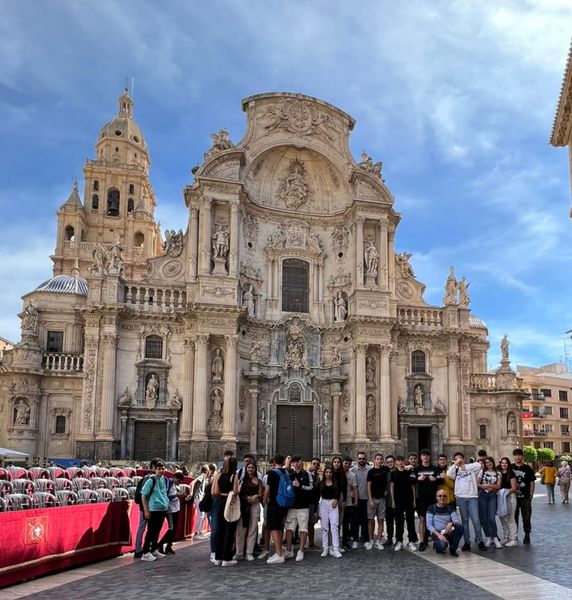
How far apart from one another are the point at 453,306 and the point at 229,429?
15.5 m

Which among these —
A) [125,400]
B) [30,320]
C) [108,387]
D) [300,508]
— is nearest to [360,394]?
[125,400]

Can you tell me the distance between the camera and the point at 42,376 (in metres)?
33.5

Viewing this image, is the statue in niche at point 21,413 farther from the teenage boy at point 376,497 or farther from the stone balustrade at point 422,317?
the teenage boy at point 376,497

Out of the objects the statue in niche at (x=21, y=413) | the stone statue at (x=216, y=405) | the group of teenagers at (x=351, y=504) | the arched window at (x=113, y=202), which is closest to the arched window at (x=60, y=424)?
the statue in niche at (x=21, y=413)

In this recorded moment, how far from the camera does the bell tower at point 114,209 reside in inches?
2104

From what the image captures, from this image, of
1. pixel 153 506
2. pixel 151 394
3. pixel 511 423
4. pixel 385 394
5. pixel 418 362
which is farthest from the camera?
pixel 511 423

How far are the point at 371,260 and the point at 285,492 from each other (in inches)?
1018

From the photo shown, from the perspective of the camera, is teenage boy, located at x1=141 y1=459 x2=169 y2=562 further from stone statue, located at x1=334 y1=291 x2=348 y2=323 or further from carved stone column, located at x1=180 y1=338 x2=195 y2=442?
stone statue, located at x1=334 y1=291 x2=348 y2=323

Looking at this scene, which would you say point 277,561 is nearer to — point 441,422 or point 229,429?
point 229,429

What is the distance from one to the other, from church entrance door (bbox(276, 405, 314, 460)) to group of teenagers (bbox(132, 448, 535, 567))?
20.5 metres

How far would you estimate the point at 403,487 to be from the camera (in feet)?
43.6

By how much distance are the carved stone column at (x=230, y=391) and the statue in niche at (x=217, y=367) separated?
0.47 m

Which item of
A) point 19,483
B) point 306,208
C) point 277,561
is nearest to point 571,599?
point 277,561

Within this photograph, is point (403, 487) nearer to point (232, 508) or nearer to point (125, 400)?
point (232, 508)
